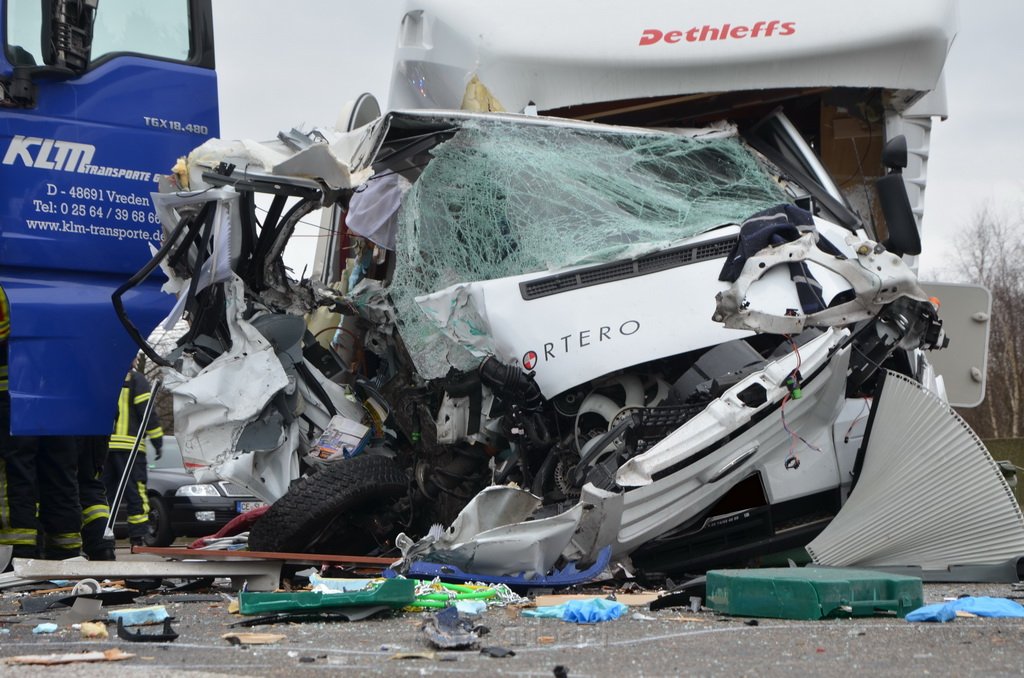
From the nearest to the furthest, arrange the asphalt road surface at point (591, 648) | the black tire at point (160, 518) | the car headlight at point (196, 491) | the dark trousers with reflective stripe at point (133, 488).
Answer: the asphalt road surface at point (591, 648), the dark trousers with reflective stripe at point (133, 488), the black tire at point (160, 518), the car headlight at point (196, 491)

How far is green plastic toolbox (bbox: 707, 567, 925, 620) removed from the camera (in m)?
4.04

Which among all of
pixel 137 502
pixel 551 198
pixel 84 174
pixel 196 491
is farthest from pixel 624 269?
pixel 196 491

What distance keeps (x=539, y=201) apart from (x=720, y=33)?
1440 millimetres

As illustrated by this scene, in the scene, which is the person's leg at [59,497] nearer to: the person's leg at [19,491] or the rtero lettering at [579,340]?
the person's leg at [19,491]

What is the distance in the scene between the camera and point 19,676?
308 centimetres

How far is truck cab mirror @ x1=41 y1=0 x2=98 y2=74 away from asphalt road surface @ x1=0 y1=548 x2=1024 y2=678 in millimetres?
2800

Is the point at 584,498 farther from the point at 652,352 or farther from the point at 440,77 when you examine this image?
the point at 440,77

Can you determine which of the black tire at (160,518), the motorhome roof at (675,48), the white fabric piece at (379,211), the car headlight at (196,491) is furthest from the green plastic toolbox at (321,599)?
the car headlight at (196,491)

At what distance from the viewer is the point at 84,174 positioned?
6.29 meters

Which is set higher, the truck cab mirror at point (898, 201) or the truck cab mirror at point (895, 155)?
the truck cab mirror at point (895, 155)

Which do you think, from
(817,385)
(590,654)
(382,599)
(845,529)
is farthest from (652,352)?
(590,654)

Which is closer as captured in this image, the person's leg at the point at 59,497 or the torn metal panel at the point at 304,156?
the torn metal panel at the point at 304,156

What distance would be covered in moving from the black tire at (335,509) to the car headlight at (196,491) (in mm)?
5243

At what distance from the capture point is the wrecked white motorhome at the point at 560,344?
16.7 ft
